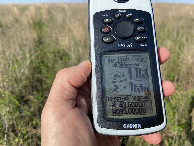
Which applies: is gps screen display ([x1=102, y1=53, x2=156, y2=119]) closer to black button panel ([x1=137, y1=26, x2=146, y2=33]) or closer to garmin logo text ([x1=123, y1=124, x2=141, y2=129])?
garmin logo text ([x1=123, y1=124, x2=141, y2=129])

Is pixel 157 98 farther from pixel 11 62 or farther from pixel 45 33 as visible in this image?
pixel 45 33

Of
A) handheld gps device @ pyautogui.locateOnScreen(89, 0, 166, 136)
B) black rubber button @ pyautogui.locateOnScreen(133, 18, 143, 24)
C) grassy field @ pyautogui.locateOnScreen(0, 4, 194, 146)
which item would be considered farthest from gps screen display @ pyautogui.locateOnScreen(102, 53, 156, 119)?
grassy field @ pyautogui.locateOnScreen(0, 4, 194, 146)

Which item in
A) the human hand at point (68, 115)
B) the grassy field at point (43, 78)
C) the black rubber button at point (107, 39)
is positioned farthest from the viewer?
the grassy field at point (43, 78)

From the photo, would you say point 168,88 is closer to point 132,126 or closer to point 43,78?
point 132,126

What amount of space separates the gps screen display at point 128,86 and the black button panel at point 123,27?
0.12 m

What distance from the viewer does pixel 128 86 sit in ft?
4.79

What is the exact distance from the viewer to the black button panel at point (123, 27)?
1549 mm

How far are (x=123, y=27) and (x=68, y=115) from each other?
27.0 inches

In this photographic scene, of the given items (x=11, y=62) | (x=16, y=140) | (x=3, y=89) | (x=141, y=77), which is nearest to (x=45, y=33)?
(x=11, y=62)

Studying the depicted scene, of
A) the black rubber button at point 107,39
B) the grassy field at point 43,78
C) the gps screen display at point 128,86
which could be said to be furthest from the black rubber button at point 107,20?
the grassy field at point 43,78

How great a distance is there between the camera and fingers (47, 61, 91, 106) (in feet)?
4.64

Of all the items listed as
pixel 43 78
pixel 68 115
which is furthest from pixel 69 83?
pixel 43 78

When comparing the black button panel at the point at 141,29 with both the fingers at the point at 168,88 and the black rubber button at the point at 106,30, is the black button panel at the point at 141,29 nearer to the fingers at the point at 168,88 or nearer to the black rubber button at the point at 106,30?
the black rubber button at the point at 106,30

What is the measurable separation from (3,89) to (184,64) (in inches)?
84.0
